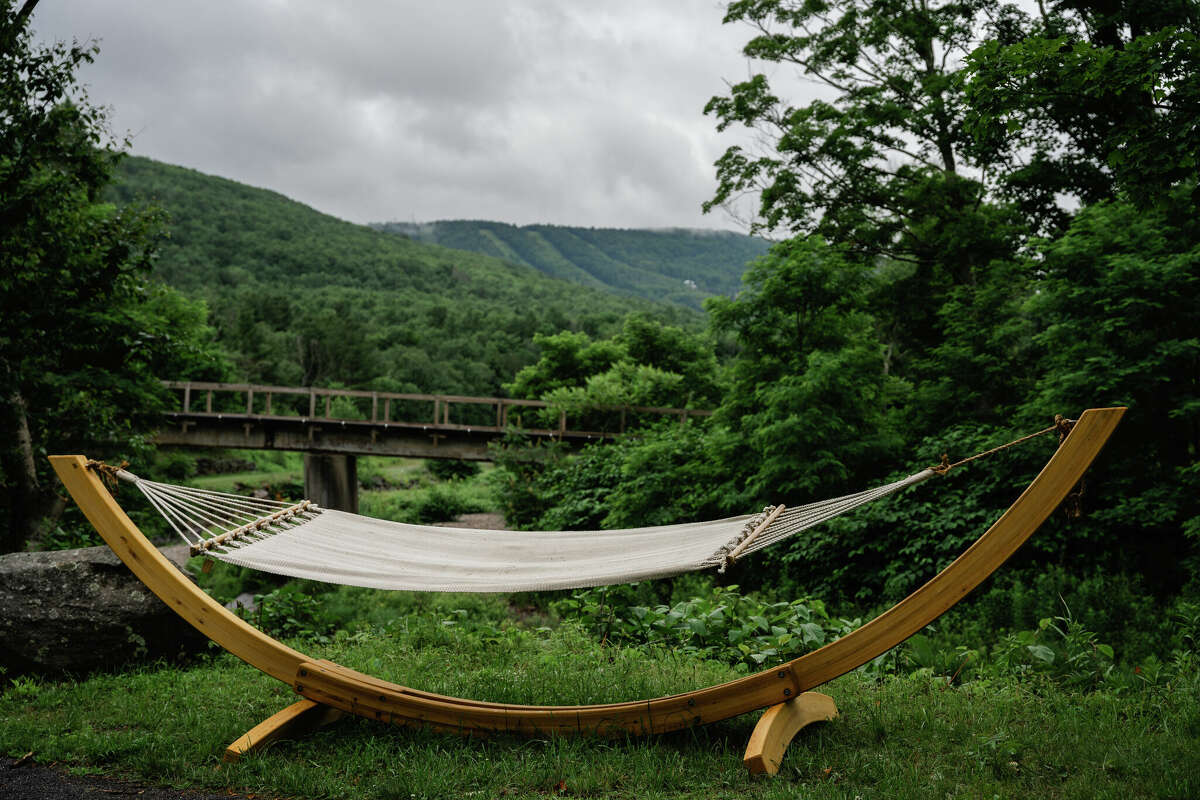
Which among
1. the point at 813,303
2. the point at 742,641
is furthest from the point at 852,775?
the point at 813,303

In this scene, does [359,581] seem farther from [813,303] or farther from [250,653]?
[813,303]

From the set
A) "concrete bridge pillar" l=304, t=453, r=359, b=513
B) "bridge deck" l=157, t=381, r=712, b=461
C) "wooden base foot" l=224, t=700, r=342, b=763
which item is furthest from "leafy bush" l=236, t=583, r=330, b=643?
"concrete bridge pillar" l=304, t=453, r=359, b=513

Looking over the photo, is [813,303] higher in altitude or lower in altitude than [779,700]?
higher

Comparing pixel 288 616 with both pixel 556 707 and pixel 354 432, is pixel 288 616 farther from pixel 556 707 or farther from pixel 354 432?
pixel 354 432

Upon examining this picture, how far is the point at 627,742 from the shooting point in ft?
9.23

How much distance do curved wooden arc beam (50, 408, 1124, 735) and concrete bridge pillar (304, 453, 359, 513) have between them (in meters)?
14.9

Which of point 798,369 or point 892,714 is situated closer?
point 892,714

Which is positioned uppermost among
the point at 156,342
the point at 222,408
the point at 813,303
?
the point at 813,303

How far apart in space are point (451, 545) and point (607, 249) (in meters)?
186

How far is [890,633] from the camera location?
2.56 meters

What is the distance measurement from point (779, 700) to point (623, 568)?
720mm

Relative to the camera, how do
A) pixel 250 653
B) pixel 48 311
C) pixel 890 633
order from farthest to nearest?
1. pixel 48 311
2. pixel 250 653
3. pixel 890 633

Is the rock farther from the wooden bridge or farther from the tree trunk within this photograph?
the wooden bridge

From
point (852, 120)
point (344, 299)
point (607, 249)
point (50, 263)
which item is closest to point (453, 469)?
point (852, 120)
